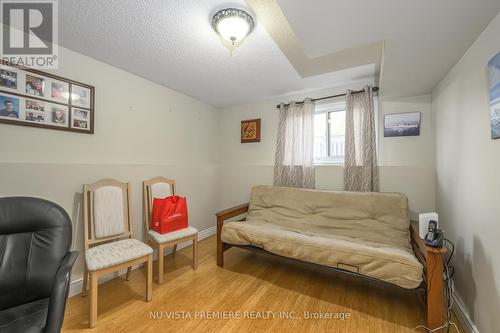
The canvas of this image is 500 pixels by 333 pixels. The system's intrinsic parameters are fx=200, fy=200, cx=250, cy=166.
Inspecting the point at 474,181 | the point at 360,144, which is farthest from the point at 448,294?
the point at 360,144

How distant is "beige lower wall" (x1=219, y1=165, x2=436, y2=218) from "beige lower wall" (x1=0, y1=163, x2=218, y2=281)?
2.39ft

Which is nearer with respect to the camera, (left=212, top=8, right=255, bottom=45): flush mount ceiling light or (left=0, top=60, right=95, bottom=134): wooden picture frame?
(left=212, top=8, right=255, bottom=45): flush mount ceiling light

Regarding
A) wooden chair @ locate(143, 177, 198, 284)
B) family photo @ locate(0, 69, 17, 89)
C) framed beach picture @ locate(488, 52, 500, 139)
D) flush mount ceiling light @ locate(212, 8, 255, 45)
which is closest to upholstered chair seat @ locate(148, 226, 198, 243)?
wooden chair @ locate(143, 177, 198, 284)

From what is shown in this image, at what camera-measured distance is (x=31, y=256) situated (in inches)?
47.4

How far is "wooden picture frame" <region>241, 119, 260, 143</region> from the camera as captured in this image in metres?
3.22

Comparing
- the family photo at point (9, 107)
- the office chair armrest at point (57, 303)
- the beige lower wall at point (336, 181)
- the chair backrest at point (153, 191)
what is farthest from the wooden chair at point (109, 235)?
the beige lower wall at point (336, 181)

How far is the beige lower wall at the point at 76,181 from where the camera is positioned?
5.08ft

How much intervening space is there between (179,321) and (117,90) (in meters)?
2.27

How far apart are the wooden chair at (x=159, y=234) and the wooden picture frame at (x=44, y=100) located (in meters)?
0.83

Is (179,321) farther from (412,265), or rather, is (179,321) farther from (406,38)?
(406,38)

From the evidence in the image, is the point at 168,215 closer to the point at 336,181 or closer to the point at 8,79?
the point at 8,79

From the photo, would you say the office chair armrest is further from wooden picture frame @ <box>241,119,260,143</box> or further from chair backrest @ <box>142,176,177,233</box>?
wooden picture frame @ <box>241,119,260,143</box>

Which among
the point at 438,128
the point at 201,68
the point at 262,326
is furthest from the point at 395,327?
the point at 201,68

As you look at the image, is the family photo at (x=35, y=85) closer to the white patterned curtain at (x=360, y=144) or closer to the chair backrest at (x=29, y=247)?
the chair backrest at (x=29, y=247)
